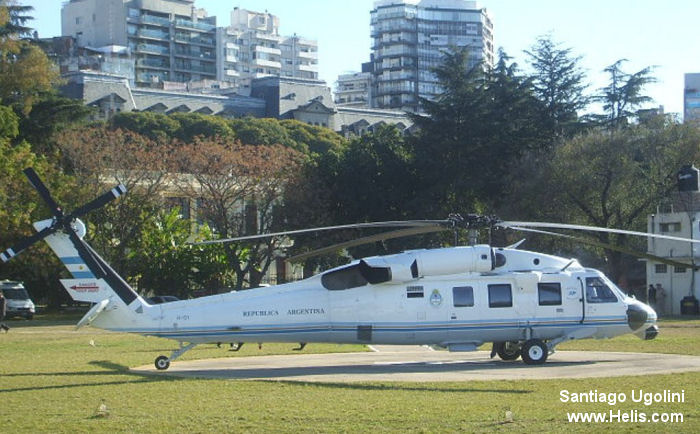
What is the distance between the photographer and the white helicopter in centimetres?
2222

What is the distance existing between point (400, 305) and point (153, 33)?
549 ft

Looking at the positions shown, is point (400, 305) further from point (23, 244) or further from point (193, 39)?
point (193, 39)

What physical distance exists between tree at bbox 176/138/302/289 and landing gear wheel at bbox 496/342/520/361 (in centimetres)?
3485

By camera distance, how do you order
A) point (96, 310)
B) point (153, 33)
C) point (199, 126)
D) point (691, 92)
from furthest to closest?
1. point (153, 33)
2. point (691, 92)
3. point (199, 126)
4. point (96, 310)

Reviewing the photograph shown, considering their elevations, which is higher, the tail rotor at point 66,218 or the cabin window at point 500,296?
the tail rotor at point 66,218

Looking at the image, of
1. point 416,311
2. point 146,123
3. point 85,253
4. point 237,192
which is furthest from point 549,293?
point 146,123

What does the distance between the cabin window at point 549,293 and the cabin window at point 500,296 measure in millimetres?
746

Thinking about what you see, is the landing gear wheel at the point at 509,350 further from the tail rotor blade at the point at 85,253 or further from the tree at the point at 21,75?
the tree at the point at 21,75

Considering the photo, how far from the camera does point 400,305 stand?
2311 centimetres

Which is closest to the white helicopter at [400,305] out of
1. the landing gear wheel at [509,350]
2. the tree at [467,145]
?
the landing gear wheel at [509,350]

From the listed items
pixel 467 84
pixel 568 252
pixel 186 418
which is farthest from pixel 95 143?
pixel 186 418

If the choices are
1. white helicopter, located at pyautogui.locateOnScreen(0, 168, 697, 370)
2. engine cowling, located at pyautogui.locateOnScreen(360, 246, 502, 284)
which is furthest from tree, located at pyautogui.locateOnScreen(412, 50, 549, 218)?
engine cowling, located at pyautogui.locateOnScreen(360, 246, 502, 284)

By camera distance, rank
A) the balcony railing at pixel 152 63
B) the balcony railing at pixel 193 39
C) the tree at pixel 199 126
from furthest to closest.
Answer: the balcony railing at pixel 193 39
the balcony railing at pixel 152 63
the tree at pixel 199 126

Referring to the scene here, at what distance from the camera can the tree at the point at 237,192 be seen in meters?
58.5
